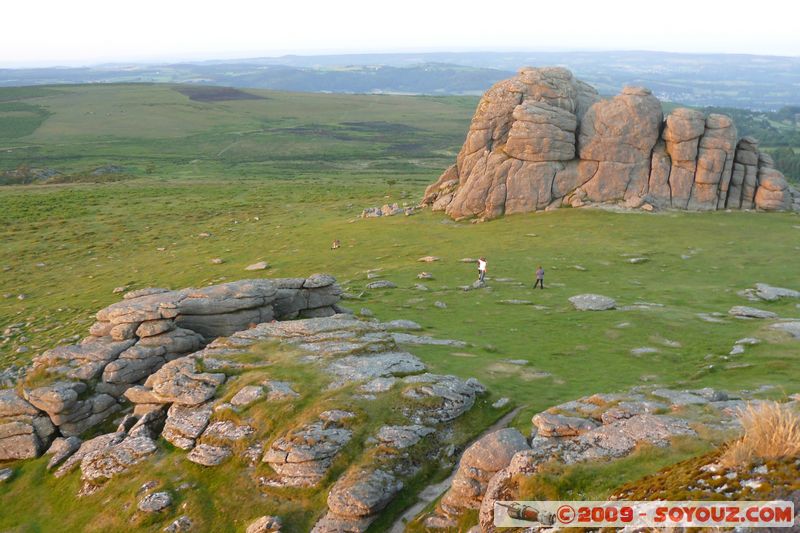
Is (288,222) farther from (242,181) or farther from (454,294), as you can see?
(242,181)

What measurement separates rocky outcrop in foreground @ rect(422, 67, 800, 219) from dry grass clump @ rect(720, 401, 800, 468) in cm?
6265

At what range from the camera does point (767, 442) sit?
12.7 metres

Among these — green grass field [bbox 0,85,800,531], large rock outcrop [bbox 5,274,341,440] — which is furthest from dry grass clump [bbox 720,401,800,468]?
large rock outcrop [bbox 5,274,341,440]

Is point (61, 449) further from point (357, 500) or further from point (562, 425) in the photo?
point (562, 425)

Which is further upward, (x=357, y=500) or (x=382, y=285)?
(x=357, y=500)

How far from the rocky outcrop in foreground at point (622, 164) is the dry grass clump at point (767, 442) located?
206ft

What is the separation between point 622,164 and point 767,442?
2572 inches

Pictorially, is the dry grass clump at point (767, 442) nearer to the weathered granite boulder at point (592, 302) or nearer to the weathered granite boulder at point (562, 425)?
the weathered granite boulder at point (562, 425)

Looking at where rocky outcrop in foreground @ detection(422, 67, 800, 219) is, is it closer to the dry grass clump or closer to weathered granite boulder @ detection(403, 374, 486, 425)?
weathered granite boulder @ detection(403, 374, 486, 425)

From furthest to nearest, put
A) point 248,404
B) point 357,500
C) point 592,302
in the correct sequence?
point 592,302 → point 248,404 → point 357,500

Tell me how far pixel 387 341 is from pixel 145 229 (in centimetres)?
6780

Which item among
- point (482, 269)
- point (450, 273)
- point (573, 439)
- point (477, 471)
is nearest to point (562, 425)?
point (573, 439)

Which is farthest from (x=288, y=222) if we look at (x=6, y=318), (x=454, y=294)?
(x=454, y=294)

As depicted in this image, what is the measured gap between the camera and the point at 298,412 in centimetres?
2600
